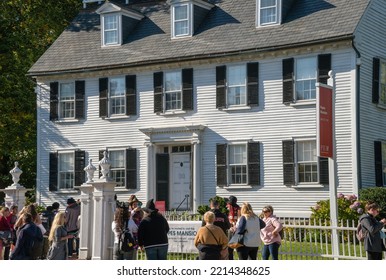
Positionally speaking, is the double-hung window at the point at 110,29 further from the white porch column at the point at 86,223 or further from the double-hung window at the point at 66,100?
the white porch column at the point at 86,223

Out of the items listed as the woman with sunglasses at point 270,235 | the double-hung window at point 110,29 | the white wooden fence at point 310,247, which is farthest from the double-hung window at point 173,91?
the woman with sunglasses at point 270,235

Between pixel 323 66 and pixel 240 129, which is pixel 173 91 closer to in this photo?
pixel 240 129

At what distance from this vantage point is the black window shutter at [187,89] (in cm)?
3066

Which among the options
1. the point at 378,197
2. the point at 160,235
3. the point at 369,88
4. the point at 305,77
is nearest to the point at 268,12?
the point at 305,77

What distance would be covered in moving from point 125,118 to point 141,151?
158cm

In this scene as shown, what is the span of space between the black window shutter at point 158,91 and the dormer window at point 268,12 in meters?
4.38

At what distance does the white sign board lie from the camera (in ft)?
62.4

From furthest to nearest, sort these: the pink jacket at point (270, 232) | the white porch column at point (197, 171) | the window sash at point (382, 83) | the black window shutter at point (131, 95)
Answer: the black window shutter at point (131, 95) → the white porch column at point (197, 171) → the window sash at point (382, 83) → the pink jacket at point (270, 232)

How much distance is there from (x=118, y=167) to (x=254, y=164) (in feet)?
19.9

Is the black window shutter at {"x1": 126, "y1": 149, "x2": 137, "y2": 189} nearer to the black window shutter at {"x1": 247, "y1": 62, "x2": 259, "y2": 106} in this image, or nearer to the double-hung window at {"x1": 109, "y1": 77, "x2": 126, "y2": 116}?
the double-hung window at {"x1": 109, "y1": 77, "x2": 126, "y2": 116}

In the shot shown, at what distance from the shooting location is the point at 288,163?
28234 mm

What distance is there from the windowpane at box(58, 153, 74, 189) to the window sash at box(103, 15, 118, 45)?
197 inches
